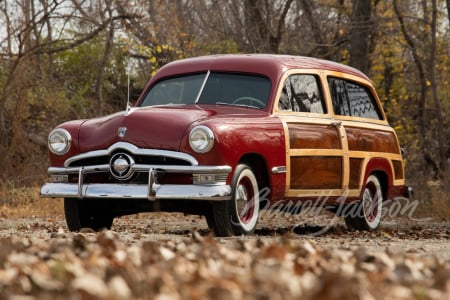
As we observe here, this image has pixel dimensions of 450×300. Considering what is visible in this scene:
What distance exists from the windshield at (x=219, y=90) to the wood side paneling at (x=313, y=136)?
43 cm

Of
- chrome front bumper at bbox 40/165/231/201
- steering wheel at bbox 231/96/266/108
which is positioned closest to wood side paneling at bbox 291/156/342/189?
steering wheel at bbox 231/96/266/108

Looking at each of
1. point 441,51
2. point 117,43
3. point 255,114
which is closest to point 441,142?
point 441,51

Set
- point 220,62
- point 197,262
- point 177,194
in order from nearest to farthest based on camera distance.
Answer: point 197,262
point 177,194
point 220,62

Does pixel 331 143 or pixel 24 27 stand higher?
pixel 24 27

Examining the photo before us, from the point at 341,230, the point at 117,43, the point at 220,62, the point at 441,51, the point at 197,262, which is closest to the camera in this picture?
the point at 197,262

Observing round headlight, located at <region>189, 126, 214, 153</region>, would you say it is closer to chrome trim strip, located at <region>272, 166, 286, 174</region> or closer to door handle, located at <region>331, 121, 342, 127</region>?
chrome trim strip, located at <region>272, 166, 286, 174</region>

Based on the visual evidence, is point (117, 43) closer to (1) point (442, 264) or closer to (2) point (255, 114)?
(2) point (255, 114)

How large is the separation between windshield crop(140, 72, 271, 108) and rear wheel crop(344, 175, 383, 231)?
7.10 ft

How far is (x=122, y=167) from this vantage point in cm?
881

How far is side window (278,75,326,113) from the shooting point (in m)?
10.1

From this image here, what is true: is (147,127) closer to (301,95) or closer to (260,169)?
(260,169)

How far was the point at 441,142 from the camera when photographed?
19.9 metres

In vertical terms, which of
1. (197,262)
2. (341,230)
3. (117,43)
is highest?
(117,43)

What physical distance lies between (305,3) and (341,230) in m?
12.9
